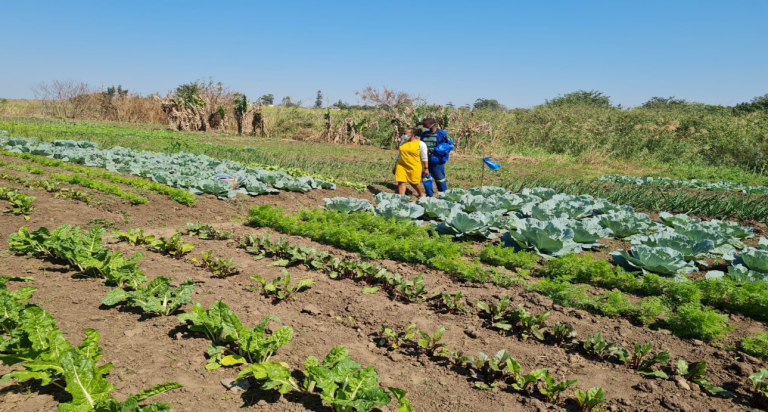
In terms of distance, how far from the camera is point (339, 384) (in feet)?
8.09

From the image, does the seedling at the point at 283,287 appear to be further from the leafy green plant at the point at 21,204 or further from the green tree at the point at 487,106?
the green tree at the point at 487,106

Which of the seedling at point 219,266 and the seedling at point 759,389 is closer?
the seedling at point 759,389

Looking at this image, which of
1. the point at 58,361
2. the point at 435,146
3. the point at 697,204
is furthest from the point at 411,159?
the point at 58,361

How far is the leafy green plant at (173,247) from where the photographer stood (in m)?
4.53

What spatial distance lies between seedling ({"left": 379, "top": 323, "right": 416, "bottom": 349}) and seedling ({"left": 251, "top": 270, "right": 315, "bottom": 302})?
93 cm

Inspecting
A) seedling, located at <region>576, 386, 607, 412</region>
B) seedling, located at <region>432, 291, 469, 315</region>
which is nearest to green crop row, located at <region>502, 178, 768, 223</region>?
seedling, located at <region>432, 291, 469, 315</region>

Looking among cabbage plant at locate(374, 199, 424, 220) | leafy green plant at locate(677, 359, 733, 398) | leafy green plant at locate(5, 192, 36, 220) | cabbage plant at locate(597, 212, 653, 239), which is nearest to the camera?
leafy green plant at locate(677, 359, 733, 398)

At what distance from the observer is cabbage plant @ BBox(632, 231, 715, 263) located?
4789 mm

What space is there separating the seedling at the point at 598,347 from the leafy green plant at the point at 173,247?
383 cm

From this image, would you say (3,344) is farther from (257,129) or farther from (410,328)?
(257,129)

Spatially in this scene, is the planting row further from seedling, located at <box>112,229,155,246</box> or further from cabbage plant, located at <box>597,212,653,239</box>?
cabbage plant, located at <box>597,212,653,239</box>

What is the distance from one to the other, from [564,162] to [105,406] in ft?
55.6

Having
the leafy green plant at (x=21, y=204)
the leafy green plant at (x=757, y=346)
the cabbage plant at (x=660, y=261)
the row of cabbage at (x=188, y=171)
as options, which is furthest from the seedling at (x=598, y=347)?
the leafy green plant at (x=21, y=204)

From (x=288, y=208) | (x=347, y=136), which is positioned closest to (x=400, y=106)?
(x=347, y=136)
